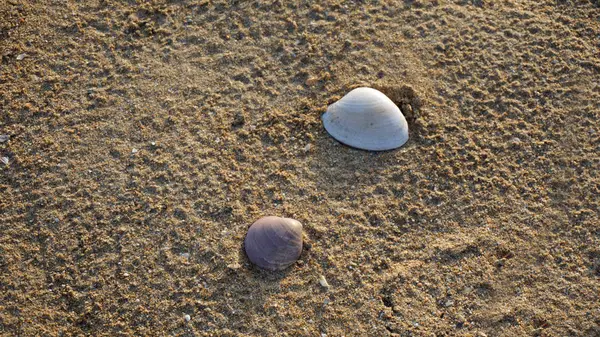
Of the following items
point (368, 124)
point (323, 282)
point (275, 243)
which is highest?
point (368, 124)

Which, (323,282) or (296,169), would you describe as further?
(296,169)

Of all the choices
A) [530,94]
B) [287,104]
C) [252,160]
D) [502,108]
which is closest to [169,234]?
[252,160]

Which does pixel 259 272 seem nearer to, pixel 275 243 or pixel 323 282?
pixel 275 243

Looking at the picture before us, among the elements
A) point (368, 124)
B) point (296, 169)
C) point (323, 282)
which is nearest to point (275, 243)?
point (323, 282)

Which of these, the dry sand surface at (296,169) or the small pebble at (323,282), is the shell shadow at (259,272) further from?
the small pebble at (323,282)

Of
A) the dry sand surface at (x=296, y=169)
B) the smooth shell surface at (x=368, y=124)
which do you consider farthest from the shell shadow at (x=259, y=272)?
the smooth shell surface at (x=368, y=124)

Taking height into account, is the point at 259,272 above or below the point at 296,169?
below
